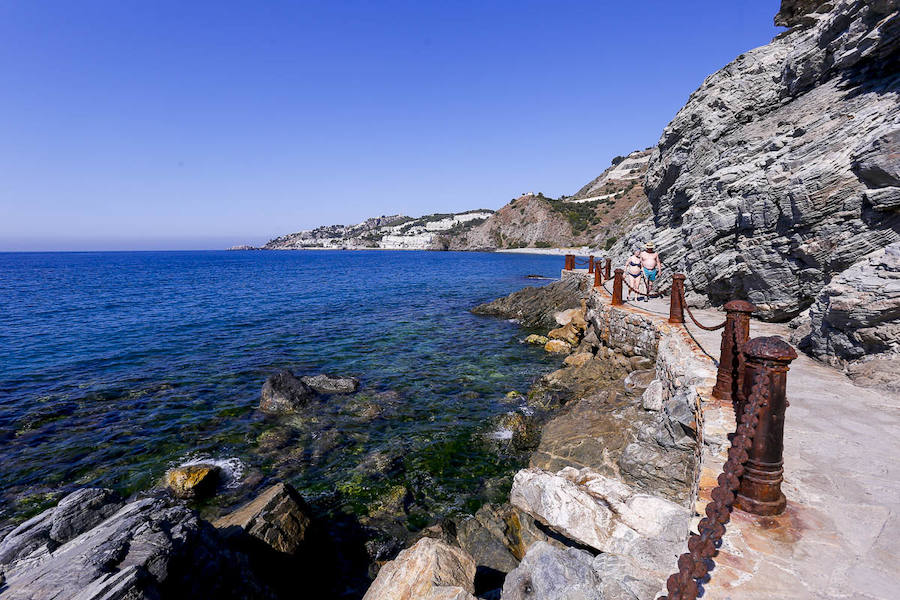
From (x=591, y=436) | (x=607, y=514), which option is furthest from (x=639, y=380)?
(x=607, y=514)

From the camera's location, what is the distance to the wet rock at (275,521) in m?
5.89

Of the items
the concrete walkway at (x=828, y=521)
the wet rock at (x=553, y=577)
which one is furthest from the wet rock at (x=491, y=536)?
the concrete walkway at (x=828, y=521)

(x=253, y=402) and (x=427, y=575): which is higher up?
(x=427, y=575)

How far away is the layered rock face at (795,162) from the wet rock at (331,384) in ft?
35.1

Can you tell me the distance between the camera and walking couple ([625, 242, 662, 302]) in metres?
13.6

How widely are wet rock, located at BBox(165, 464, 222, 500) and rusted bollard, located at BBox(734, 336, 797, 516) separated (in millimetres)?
8547

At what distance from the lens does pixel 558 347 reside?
16750mm

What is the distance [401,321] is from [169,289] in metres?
30.5

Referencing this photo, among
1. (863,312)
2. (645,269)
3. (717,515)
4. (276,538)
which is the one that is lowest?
Result: (276,538)

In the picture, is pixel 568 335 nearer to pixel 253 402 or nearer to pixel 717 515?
pixel 253 402

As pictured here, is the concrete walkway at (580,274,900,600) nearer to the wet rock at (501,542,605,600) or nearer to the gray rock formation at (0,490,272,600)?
the wet rock at (501,542,605,600)

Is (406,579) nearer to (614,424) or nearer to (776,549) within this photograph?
(776,549)

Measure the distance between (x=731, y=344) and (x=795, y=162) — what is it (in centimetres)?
670

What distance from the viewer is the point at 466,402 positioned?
39.2 feet
